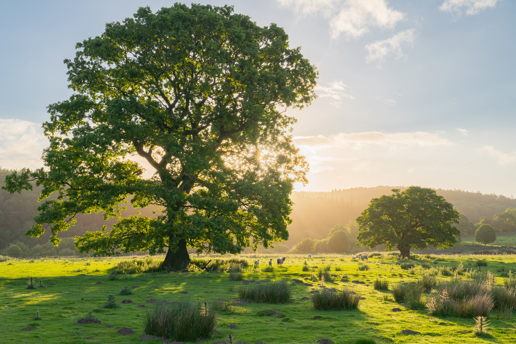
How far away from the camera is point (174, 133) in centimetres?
2150

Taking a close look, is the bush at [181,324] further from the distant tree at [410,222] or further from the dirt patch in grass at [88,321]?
the distant tree at [410,222]

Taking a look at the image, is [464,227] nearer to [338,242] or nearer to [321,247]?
[338,242]

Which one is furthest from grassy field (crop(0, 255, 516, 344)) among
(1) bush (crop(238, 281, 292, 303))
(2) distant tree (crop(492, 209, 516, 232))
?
(2) distant tree (crop(492, 209, 516, 232))

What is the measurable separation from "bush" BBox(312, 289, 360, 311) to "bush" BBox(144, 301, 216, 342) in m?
4.72

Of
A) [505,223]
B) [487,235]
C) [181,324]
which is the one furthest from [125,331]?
[505,223]

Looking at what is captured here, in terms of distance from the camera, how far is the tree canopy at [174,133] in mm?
20000

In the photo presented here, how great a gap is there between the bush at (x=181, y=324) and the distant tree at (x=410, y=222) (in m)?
44.2

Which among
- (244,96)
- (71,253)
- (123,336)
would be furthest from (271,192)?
(71,253)

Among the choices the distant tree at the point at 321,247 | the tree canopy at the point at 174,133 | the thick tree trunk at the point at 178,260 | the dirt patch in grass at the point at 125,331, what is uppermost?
the tree canopy at the point at 174,133

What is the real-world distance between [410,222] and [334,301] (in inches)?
1683

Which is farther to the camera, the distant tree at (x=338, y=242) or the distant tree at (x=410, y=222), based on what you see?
the distant tree at (x=338, y=242)

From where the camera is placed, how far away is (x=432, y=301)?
1053cm

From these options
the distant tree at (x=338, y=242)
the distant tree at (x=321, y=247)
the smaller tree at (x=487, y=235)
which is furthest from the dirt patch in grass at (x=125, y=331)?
the distant tree at (x=321, y=247)

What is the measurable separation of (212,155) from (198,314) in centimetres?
1588
